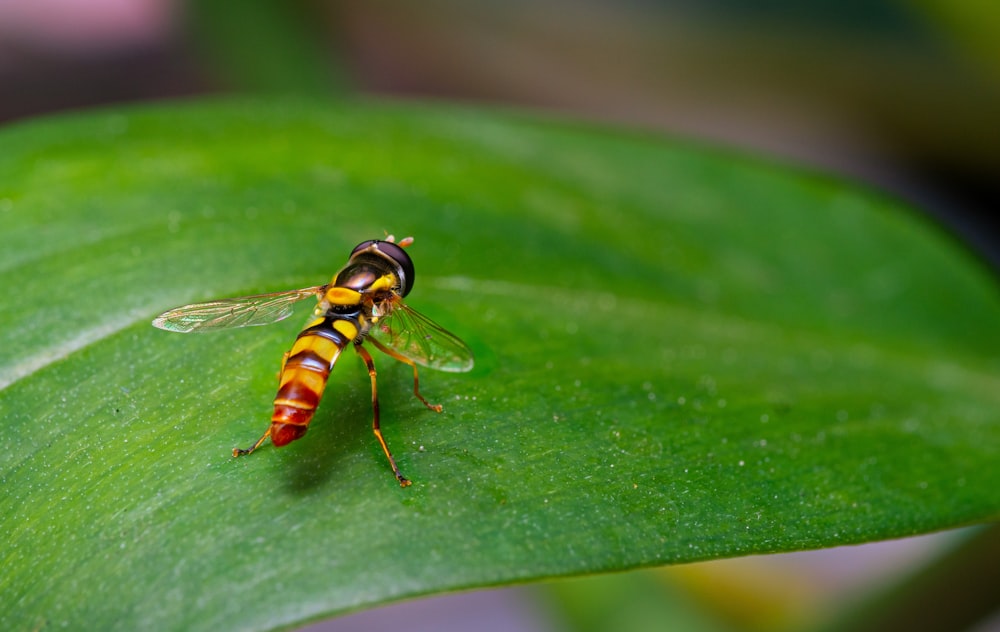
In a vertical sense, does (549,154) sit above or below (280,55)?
below

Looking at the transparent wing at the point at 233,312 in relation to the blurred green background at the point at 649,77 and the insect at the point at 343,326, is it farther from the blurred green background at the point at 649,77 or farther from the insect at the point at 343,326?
the blurred green background at the point at 649,77

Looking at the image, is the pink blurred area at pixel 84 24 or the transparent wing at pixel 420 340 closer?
the transparent wing at pixel 420 340

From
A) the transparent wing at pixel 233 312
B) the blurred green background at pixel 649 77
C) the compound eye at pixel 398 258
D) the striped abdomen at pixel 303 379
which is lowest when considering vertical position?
the striped abdomen at pixel 303 379

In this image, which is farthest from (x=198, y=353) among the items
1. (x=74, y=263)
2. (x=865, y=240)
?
→ (x=865, y=240)

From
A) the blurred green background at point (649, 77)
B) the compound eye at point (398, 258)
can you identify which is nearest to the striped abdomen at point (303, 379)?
the compound eye at point (398, 258)

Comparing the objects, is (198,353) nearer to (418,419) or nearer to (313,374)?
(313,374)

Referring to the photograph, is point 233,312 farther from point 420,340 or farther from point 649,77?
point 649,77
